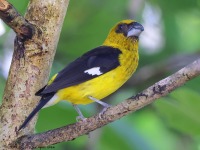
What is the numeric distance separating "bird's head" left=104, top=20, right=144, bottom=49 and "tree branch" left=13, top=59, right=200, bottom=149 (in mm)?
1595

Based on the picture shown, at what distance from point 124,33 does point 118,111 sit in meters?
1.82

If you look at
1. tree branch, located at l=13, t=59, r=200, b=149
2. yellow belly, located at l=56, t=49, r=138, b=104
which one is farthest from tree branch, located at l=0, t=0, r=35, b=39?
yellow belly, located at l=56, t=49, r=138, b=104

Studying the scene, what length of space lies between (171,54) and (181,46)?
0.75 ft

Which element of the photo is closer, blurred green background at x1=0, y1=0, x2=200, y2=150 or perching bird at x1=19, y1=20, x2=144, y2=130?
perching bird at x1=19, y1=20, x2=144, y2=130

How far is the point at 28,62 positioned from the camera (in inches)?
117

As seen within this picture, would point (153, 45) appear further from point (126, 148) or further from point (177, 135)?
point (126, 148)

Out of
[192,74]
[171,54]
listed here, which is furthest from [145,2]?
[192,74]

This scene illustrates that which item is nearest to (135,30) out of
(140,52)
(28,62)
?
(140,52)

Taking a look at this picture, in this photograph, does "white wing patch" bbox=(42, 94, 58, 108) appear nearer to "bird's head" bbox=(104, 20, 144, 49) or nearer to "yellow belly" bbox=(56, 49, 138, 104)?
"yellow belly" bbox=(56, 49, 138, 104)

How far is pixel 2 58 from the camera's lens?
15.3 ft

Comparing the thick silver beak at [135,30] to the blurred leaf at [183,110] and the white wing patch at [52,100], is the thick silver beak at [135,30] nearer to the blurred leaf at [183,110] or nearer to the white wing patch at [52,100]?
the blurred leaf at [183,110]

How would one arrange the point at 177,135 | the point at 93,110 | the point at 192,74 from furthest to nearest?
the point at 177,135 → the point at 93,110 → the point at 192,74

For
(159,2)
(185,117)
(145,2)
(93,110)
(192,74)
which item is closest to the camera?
Result: (192,74)

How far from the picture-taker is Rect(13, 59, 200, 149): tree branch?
2.50 meters
